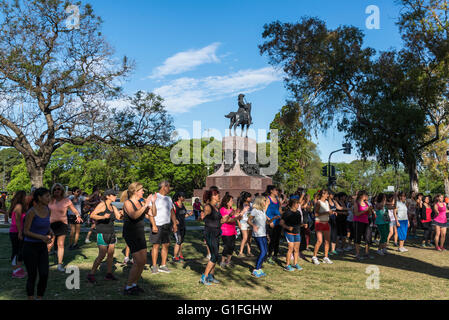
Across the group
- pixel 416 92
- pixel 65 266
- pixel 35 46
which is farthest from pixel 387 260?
pixel 35 46

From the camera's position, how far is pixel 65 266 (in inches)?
321

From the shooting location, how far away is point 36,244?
499 centimetres

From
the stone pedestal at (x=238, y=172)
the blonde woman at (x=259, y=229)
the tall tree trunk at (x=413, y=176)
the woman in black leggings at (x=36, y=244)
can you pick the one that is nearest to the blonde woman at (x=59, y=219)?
the woman in black leggings at (x=36, y=244)

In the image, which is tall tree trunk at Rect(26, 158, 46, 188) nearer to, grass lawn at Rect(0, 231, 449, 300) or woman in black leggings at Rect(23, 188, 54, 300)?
grass lawn at Rect(0, 231, 449, 300)

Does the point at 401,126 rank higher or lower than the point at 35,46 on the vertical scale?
lower

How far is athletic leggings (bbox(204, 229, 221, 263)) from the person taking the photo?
21.9ft

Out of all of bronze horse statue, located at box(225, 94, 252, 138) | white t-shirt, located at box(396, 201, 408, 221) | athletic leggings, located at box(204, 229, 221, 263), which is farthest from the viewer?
bronze horse statue, located at box(225, 94, 252, 138)

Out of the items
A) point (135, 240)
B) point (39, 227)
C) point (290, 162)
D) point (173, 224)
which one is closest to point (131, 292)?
point (135, 240)

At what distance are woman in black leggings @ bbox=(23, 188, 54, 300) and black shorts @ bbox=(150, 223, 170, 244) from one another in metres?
2.71

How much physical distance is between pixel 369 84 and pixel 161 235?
45.7 feet

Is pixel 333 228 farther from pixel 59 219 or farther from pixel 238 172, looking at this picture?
pixel 238 172

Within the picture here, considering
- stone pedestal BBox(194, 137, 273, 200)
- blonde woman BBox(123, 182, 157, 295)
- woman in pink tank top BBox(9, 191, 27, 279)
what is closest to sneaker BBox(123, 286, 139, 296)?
blonde woman BBox(123, 182, 157, 295)

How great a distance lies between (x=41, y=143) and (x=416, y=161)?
56.9ft
